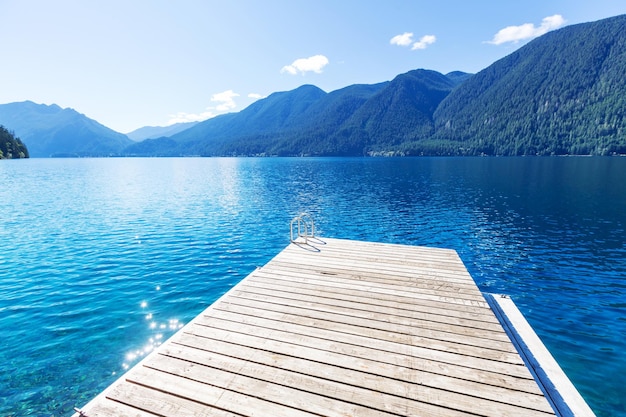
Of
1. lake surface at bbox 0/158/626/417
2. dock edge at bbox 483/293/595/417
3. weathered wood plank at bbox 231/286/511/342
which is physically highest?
weathered wood plank at bbox 231/286/511/342

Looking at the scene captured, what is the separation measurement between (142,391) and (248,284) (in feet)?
14.8

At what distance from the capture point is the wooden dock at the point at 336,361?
15.2ft

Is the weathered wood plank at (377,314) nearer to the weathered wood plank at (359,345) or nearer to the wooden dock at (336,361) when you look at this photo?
the wooden dock at (336,361)

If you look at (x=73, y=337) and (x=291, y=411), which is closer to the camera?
(x=291, y=411)

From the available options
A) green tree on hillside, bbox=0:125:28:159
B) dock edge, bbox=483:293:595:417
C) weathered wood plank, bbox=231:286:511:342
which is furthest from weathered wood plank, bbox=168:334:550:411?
green tree on hillside, bbox=0:125:28:159

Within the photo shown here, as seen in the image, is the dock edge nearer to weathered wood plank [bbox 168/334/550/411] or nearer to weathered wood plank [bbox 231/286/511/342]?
A: weathered wood plank [bbox 231/286/511/342]

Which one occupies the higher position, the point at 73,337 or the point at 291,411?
the point at 291,411

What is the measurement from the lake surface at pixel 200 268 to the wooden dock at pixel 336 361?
14.5 ft

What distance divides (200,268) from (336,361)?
13109 mm

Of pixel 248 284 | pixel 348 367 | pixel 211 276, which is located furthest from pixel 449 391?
pixel 211 276

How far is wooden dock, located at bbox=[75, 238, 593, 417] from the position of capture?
4.62 meters

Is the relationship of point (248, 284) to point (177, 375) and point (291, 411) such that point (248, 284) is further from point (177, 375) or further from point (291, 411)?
point (291, 411)

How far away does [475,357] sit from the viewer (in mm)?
5742

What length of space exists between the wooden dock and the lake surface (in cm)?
442
